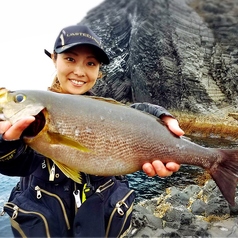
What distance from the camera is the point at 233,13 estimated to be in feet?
88.6

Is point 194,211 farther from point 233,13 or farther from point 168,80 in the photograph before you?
point 233,13

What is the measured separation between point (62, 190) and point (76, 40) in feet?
4.34

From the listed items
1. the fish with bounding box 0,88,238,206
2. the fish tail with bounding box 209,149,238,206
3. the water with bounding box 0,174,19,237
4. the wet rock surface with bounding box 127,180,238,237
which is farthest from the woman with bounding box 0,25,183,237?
the water with bounding box 0,174,19,237

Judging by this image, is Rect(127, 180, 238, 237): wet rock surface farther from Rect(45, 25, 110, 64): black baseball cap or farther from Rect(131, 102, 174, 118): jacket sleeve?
Rect(45, 25, 110, 64): black baseball cap

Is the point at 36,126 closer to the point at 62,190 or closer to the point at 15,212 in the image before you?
the point at 62,190

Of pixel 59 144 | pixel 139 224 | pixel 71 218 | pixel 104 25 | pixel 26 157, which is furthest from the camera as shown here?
pixel 104 25

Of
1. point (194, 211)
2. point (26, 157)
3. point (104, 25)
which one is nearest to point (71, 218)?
point (26, 157)

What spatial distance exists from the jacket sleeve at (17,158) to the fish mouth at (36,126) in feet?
0.23

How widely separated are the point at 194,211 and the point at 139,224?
1597 millimetres

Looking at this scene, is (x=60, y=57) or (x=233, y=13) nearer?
(x=60, y=57)

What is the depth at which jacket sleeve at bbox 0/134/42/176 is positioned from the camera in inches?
81.7

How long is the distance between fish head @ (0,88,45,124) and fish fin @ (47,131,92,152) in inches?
7.9

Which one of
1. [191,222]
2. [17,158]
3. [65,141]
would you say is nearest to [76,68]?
[65,141]

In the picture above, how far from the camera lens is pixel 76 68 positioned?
273 centimetres
